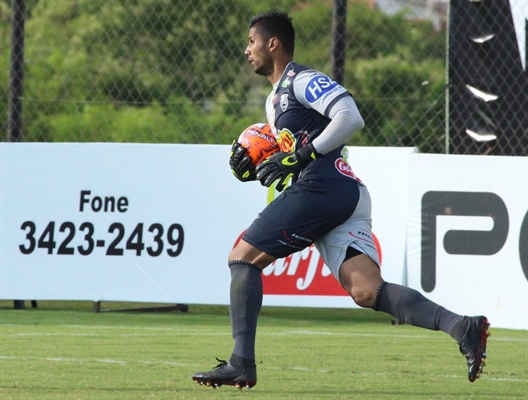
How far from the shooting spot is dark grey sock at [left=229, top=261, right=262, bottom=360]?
512 cm

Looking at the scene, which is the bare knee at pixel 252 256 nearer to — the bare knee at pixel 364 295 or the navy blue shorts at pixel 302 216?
the navy blue shorts at pixel 302 216

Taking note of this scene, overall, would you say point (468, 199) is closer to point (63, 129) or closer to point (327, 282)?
point (327, 282)

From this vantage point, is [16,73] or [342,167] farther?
[16,73]

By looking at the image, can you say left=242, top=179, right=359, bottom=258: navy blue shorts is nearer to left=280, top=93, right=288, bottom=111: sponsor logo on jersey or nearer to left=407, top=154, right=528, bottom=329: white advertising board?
left=280, top=93, right=288, bottom=111: sponsor logo on jersey

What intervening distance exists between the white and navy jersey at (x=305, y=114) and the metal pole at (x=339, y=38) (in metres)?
5.88

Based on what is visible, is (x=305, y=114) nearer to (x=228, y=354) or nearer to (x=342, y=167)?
(x=342, y=167)

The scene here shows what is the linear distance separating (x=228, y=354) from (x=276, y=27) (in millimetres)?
3057

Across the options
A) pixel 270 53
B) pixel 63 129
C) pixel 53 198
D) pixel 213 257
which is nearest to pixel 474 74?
pixel 213 257

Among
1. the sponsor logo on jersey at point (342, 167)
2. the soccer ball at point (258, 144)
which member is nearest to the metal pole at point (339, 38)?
the soccer ball at point (258, 144)

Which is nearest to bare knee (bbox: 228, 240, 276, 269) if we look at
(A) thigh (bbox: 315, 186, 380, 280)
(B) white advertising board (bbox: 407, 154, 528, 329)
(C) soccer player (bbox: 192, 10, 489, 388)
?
(C) soccer player (bbox: 192, 10, 489, 388)

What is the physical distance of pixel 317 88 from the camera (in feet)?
16.7

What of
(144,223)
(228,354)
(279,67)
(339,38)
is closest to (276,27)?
(279,67)

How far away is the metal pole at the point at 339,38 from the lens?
36.5 ft

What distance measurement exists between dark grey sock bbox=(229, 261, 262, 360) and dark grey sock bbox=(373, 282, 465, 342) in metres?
0.63
